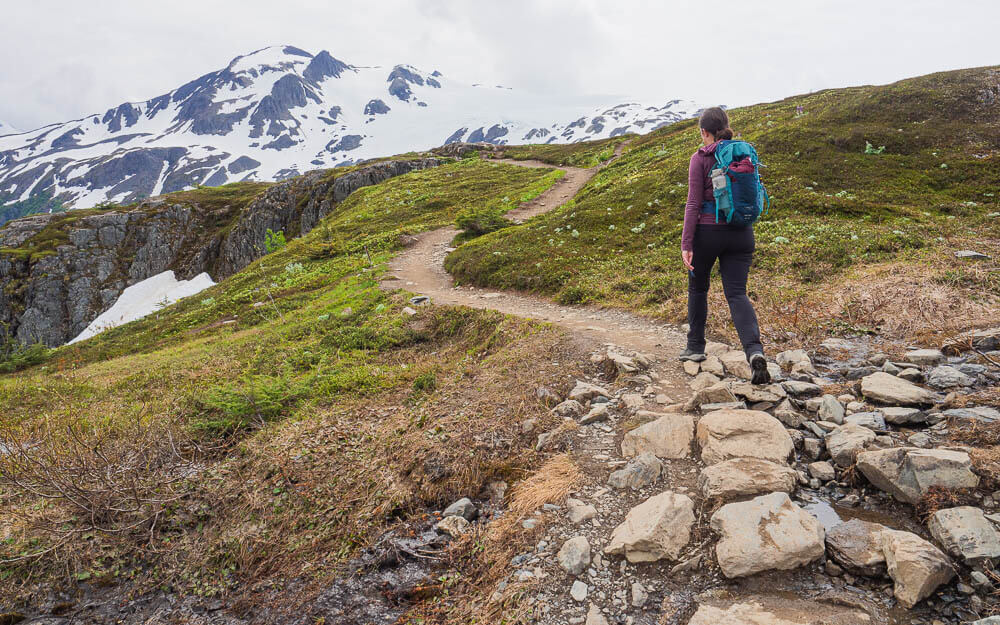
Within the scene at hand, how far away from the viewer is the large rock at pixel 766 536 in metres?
3.35

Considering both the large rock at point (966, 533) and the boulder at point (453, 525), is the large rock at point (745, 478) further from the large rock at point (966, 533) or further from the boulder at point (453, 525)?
the boulder at point (453, 525)

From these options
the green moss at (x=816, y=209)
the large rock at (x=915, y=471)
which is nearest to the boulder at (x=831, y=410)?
the large rock at (x=915, y=471)

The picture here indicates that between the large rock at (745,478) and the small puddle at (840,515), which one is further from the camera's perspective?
the large rock at (745,478)

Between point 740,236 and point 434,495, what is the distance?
5.57 metres

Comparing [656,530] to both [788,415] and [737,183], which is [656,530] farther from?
[737,183]

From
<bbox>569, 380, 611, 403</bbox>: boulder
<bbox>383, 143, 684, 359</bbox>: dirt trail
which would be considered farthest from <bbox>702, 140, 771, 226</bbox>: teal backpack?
<bbox>569, 380, 611, 403</bbox>: boulder

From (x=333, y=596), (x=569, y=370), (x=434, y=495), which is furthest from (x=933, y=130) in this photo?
(x=333, y=596)

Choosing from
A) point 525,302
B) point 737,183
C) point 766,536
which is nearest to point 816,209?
point 525,302

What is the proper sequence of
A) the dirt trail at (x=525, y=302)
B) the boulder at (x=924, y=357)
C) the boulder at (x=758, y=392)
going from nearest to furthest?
the boulder at (x=758, y=392) → the boulder at (x=924, y=357) → the dirt trail at (x=525, y=302)

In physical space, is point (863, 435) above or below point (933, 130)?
below

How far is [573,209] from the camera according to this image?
2311 centimetres

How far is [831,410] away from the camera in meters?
5.05

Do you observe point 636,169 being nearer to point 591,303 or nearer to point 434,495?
point 591,303

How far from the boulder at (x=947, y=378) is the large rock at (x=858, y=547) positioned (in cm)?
295
